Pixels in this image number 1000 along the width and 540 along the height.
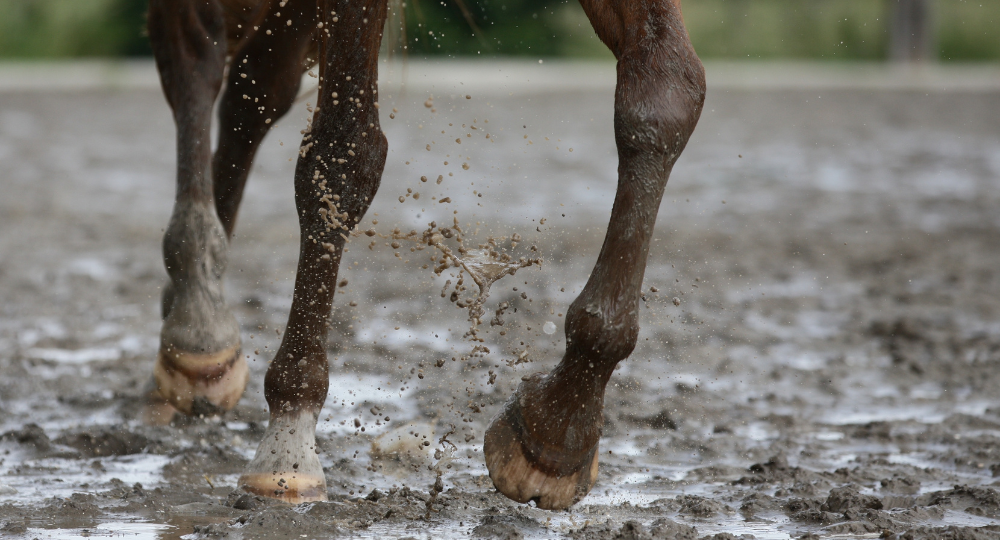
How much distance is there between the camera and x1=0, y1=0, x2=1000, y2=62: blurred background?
760 inches

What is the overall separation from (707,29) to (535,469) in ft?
71.1


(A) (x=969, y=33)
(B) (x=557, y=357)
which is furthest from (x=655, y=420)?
(A) (x=969, y=33)

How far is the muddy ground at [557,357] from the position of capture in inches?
101

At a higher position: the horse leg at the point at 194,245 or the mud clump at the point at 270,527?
the horse leg at the point at 194,245

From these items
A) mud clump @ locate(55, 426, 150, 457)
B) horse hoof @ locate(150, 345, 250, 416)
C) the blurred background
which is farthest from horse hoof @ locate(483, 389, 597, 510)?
the blurred background

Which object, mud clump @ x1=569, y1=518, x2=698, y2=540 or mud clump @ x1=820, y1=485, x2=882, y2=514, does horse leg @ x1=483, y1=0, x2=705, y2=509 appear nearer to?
mud clump @ x1=569, y1=518, x2=698, y2=540

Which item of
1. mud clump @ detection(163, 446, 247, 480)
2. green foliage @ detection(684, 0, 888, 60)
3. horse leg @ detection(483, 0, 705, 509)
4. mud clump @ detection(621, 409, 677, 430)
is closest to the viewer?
horse leg @ detection(483, 0, 705, 509)

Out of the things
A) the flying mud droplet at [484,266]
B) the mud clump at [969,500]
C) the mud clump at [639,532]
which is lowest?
the mud clump at [639,532]

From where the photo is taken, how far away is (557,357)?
4078mm

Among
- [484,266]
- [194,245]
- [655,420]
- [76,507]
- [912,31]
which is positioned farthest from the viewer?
[912,31]

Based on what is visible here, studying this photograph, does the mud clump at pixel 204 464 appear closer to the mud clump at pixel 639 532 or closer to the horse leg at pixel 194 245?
the horse leg at pixel 194 245

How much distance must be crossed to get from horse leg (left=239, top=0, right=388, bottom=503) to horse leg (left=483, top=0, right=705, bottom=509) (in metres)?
0.53

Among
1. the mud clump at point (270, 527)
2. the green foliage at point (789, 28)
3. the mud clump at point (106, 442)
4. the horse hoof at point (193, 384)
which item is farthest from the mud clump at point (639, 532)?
the green foliage at point (789, 28)

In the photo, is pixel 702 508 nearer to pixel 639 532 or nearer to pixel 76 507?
pixel 639 532
